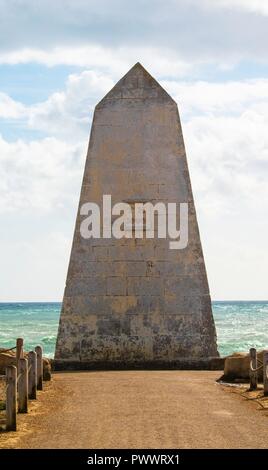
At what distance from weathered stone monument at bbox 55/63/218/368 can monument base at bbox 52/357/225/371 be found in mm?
20

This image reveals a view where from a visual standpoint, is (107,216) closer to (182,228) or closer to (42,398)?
(182,228)

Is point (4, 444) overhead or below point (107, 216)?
below

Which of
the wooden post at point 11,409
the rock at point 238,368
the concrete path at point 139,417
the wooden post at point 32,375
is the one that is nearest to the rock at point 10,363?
the concrete path at point 139,417

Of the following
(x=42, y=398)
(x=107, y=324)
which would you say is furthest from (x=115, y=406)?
(x=107, y=324)

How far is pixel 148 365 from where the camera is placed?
18.6 meters

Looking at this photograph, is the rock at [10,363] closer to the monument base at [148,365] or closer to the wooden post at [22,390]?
the monument base at [148,365]

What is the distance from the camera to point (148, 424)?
33.6 feet

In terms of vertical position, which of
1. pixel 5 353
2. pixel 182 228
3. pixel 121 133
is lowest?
pixel 5 353

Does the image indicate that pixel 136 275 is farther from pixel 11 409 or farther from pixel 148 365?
pixel 11 409

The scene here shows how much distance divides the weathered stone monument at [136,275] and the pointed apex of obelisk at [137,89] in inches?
9.5

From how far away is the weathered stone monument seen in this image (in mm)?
18688

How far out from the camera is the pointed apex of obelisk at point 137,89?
19.5 metres
